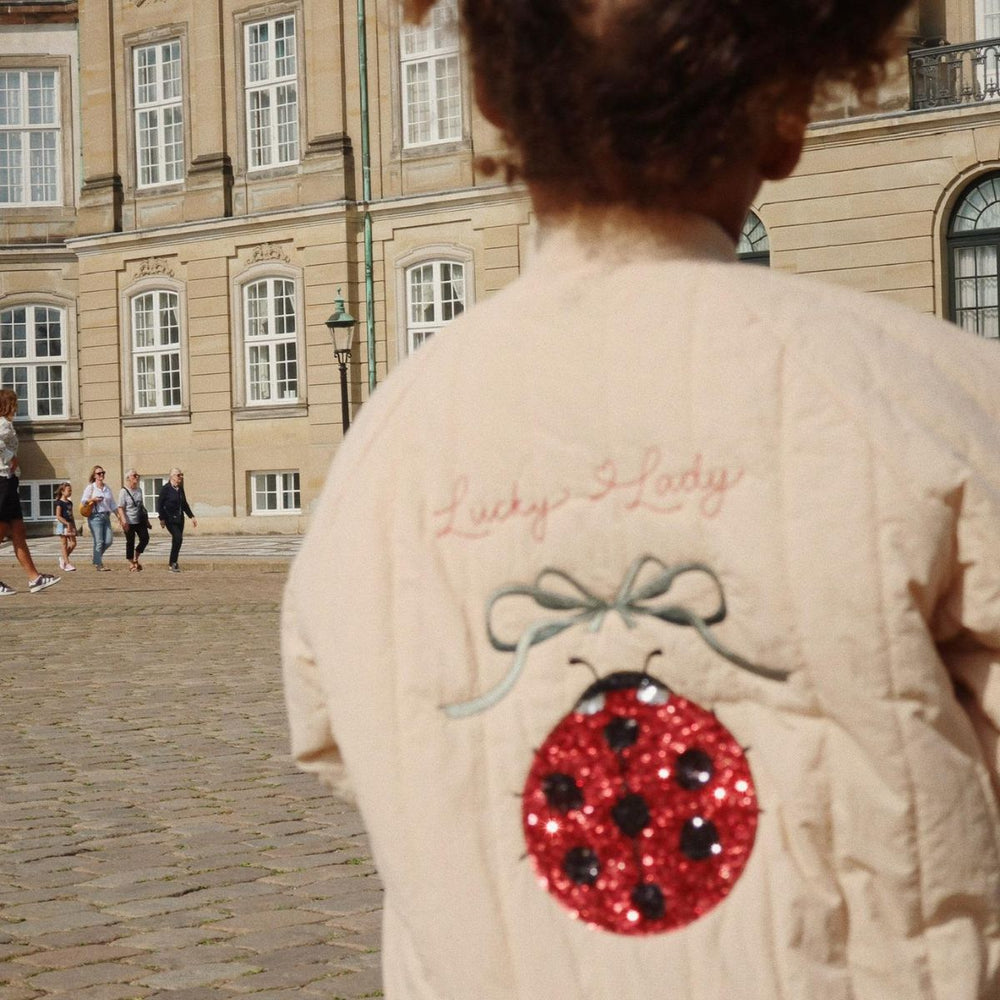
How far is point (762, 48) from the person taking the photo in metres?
1.45

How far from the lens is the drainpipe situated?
110 ft

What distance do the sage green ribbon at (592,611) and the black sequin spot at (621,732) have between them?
0.08 meters

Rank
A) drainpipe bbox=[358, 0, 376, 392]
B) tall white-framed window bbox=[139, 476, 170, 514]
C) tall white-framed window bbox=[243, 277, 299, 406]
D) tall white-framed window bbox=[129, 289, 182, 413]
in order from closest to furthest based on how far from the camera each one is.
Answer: drainpipe bbox=[358, 0, 376, 392] < tall white-framed window bbox=[243, 277, 299, 406] < tall white-framed window bbox=[139, 476, 170, 514] < tall white-framed window bbox=[129, 289, 182, 413]

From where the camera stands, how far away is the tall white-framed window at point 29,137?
38.9 metres

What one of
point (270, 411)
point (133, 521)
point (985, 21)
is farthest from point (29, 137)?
point (985, 21)

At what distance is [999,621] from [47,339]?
3865cm

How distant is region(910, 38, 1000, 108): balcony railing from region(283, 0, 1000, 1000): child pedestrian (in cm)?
2713

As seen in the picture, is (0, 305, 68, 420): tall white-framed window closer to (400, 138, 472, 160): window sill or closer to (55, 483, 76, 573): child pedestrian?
(400, 138, 472, 160): window sill

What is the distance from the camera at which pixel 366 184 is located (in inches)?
1330

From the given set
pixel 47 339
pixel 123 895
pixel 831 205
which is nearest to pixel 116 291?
pixel 47 339

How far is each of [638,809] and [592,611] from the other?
0.53 feet

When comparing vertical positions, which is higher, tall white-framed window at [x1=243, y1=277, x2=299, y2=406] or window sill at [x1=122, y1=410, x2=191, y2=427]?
tall white-framed window at [x1=243, y1=277, x2=299, y2=406]

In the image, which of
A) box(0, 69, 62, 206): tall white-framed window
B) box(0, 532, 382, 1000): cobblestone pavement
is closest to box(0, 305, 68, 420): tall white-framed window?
box(0, 69, 62, 206): tall white-framed window

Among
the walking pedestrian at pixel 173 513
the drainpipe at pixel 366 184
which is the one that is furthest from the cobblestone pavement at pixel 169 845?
the drainpipe at pixel 366 184
